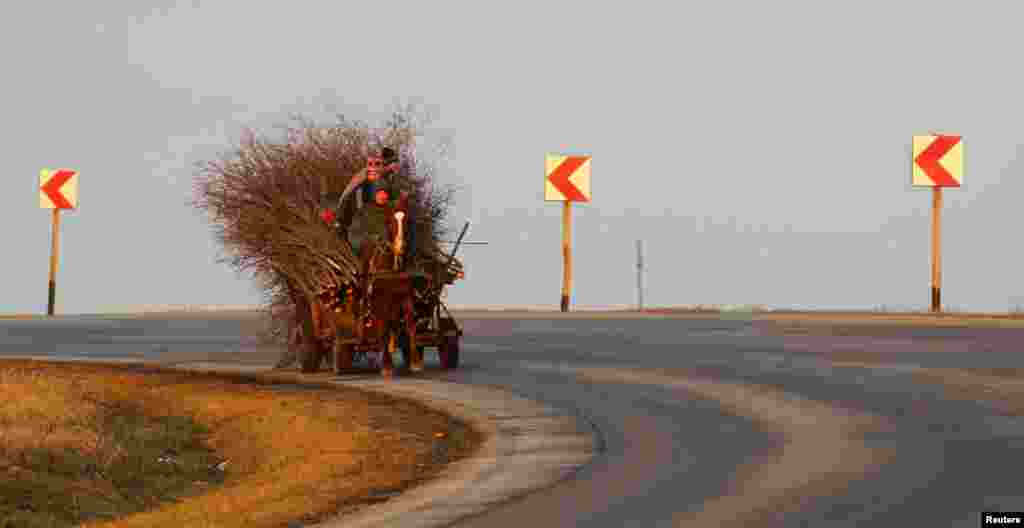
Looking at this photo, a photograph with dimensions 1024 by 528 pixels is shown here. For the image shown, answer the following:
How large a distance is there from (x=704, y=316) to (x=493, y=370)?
15161 mm

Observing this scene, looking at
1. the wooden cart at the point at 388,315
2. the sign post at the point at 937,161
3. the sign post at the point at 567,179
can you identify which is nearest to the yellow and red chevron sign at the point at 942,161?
the sign post at the point at 937,161

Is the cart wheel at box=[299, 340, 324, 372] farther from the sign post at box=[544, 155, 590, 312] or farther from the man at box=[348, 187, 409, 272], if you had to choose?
the sign post at box=[544, 155, 590, 312]

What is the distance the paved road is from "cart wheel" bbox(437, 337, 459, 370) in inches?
14.8

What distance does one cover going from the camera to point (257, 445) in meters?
17.7

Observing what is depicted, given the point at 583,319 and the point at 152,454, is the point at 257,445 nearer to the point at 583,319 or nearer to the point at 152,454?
Result: the point at 152,454

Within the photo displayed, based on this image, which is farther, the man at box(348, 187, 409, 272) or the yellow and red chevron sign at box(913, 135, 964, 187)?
the yellow and red chevron sign at box(913, 135, 964, 187)

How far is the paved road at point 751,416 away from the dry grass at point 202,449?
167 centimetres

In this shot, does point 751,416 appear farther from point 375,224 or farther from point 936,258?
point 936,258

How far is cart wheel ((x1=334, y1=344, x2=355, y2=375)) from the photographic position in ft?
74.8

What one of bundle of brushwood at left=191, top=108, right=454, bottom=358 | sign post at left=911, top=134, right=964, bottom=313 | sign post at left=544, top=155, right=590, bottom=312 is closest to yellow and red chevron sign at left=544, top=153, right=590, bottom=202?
sign post at left=544, top=155, right=590, bottom=312

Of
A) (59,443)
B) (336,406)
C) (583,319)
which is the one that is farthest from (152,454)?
(583,319)

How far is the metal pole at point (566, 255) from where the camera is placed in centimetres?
4450

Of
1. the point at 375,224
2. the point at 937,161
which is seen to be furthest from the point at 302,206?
the point at 937,161

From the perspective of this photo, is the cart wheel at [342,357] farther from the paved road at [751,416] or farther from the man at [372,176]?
the man at [372,176]
